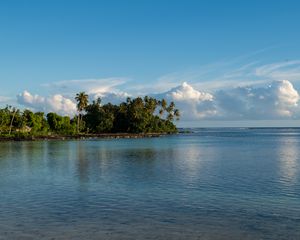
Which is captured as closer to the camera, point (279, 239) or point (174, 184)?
point (279, 239)

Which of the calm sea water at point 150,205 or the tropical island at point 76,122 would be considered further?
the tropical island at point 76,122

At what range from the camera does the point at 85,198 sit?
28.3m

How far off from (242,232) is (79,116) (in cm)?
16847

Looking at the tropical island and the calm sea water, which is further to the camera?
the tropical island

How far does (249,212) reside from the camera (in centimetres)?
2339

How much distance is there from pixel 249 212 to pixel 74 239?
10.7 m

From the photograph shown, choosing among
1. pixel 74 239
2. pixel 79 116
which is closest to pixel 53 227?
pixel 74 239

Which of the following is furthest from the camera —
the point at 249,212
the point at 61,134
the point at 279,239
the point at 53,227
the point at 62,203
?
the point at 61,134

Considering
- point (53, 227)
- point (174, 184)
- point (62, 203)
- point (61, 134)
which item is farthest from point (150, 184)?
point (61, 134)

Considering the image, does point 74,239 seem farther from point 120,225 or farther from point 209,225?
point 209,225

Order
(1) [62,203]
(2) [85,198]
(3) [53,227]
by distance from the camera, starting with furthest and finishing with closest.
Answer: (2) [85,198], (1) [62,203], (3) [53,227]

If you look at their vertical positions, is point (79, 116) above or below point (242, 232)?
above

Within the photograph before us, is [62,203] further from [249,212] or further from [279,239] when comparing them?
[279,239]

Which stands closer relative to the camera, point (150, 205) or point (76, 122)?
point (150, 205)
